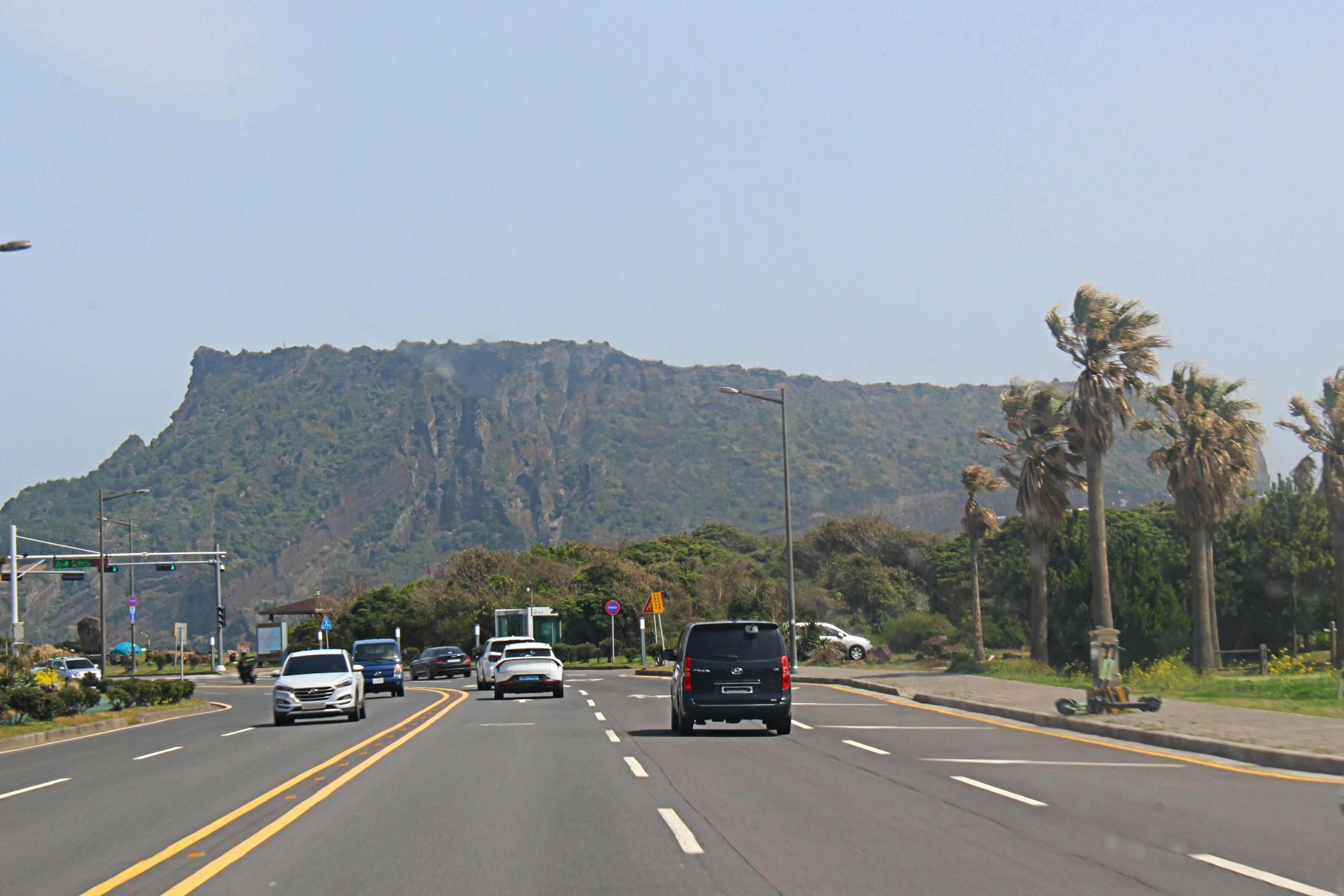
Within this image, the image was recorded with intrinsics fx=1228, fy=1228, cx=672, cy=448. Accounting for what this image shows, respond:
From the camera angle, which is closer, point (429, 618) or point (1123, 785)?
point (1123, 785)

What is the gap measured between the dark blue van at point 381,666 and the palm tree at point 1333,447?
1337 inches

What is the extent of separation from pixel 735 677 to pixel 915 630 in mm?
42682

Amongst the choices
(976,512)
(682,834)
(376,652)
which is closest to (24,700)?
(376,652)

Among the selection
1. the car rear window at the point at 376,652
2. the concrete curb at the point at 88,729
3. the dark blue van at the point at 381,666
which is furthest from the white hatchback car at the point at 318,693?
the car rear window at the point at 376,652

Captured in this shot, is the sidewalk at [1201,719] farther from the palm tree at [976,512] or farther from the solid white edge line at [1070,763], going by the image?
the palm tree at [976,512]

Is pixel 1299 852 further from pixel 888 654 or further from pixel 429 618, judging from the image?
pixel 429 618

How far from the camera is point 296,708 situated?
2659 cm

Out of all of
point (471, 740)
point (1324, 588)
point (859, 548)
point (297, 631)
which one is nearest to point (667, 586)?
point (859, 548)

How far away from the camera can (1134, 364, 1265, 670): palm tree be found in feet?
141

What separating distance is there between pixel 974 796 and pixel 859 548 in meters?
91.2

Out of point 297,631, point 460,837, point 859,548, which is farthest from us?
point 859,548

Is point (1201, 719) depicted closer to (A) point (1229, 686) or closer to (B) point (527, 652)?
(A) point (1229, 686)

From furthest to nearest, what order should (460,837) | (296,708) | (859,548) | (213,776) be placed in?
(859,548)
(296,708)
(213,776)
(460,837)

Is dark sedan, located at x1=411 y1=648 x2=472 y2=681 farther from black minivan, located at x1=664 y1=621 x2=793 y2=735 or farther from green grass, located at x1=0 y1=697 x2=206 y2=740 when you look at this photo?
black minivan, located at x1=664 y1=621 x2=793 y2=735
